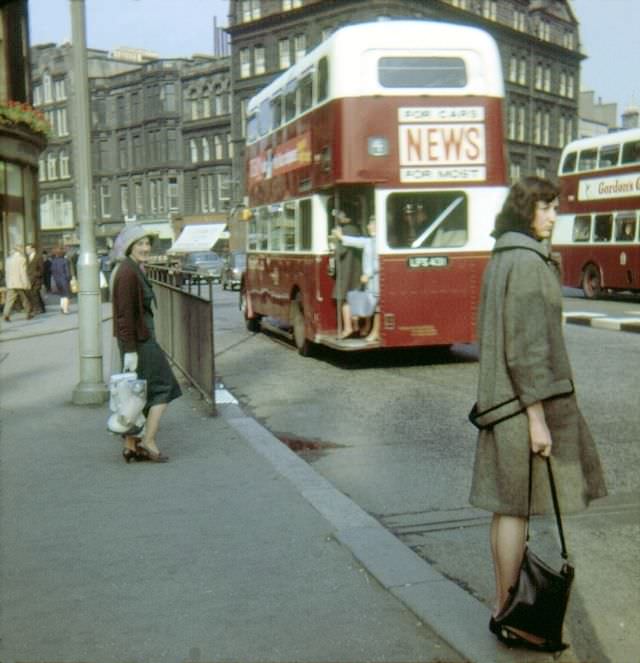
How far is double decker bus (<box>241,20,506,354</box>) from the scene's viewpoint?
1241 cm

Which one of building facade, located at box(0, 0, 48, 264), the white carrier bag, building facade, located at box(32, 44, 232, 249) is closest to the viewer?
the white carrier bag

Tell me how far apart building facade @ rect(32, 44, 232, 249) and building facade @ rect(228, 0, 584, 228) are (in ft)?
12.2

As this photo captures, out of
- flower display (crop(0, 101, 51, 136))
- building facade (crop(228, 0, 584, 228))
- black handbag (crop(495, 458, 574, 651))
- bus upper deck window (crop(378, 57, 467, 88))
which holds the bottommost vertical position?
black handbag (crop(495, 458, 574, 651))

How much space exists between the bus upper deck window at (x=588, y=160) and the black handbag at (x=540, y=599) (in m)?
26.0

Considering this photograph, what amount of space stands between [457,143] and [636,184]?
15165mm

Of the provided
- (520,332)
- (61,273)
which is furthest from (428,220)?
(61,273)

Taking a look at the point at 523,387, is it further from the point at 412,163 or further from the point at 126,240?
the point at 412,163

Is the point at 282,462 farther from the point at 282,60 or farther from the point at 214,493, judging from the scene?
the point at 282,60

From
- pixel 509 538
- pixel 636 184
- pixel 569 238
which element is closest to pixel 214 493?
pixel 509 538

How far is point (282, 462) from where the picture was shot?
7117 mm

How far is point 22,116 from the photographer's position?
24000mm

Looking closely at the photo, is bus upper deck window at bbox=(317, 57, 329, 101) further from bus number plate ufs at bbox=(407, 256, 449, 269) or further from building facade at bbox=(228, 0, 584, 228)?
building facade at bbox=(228, 0, 584, 228)

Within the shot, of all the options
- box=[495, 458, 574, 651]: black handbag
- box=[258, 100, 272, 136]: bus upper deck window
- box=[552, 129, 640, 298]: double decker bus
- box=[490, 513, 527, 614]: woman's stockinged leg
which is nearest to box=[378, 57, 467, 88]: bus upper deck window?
box=[258, 100, 272, 136]: bus upper deck window

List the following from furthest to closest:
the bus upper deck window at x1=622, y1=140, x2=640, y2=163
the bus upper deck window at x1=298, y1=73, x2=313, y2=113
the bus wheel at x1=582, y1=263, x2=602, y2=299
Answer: the bus wheel at x1=582, y1=263, x2=602, y2=299 → the bus upper deck window at x1=622, y1=140, x2=640, y2=163 → the bus upper deck window at x1=298, y1=73, x2=313, y2=113
